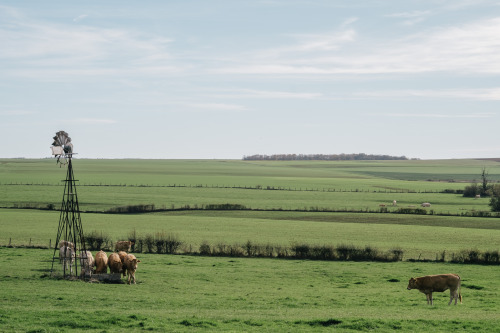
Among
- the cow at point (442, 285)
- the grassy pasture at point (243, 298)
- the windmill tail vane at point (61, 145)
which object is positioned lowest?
the grassy pasture at point (243, 298)

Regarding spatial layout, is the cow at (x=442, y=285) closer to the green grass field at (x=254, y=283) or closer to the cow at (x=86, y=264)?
the green grass field at (x=254, y=283)

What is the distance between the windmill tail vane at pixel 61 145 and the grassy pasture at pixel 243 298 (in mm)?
7244

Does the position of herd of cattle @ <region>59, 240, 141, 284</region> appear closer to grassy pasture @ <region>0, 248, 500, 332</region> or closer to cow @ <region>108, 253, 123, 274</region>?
cow @ <region>108, 253, 123, 274</region>

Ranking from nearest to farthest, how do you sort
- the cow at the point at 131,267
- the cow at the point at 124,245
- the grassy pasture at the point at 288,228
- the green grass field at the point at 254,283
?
the green grass field at the point at 254,283
the cow at the point at 131,267
the cow at the point at 124,245
the grassy pasture at the point at 288,228

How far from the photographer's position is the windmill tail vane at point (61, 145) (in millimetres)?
33438

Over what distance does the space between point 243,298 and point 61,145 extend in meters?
15.2

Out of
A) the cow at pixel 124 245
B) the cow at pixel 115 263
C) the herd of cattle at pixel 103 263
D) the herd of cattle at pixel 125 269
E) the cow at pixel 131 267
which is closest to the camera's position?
the herd of cattle at pixel 125 269

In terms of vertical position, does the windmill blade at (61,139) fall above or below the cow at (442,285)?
above

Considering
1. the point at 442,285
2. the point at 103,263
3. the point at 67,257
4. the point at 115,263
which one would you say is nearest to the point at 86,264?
the point at 103,263

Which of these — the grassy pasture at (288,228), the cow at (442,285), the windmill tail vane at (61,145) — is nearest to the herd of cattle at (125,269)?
the cow at (442,285)

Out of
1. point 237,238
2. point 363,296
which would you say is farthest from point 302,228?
point 363,296

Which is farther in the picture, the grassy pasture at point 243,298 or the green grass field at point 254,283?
the green grass field at point 254,283

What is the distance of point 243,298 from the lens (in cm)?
2691

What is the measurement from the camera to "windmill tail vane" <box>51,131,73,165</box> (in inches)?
1316
